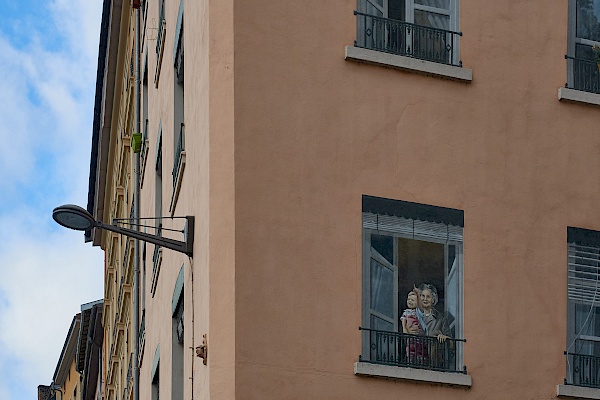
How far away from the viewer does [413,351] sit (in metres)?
16.7

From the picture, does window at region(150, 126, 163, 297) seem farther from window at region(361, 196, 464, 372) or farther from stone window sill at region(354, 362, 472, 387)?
stone window sill at region(354, 362, 472, 387)

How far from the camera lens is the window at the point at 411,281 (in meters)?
16.6

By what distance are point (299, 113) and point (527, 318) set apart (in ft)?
11.0

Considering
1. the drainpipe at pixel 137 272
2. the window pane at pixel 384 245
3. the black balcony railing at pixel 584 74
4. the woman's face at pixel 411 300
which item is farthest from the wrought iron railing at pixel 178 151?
the drainpipe at pixel 137 272

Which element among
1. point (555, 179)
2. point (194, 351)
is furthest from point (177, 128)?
point (555, 179)

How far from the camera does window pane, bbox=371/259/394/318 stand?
16625mm

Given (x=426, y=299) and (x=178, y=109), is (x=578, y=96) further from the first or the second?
(x=178, y=109)

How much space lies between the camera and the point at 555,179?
693 inches

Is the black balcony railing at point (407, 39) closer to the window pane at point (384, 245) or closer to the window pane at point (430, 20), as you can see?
the window pane at point (430, 20)

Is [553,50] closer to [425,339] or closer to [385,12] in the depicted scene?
[385,12]

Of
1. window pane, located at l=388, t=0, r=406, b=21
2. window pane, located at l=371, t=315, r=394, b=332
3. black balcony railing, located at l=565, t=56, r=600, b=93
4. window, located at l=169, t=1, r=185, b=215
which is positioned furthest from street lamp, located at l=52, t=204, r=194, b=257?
black balcony railing, located at l=565, t=56, r=600, b=93

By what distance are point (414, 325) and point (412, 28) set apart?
135 inches

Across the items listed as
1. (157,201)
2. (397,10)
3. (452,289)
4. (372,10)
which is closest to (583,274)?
(452,289)

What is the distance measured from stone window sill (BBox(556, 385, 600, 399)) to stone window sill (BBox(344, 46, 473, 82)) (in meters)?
3.60
